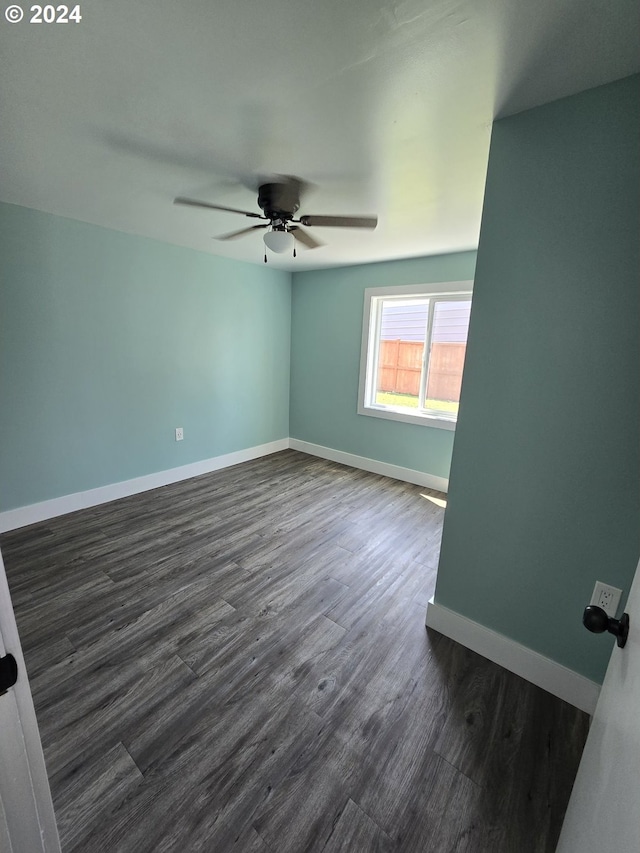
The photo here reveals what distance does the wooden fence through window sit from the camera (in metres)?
3.47

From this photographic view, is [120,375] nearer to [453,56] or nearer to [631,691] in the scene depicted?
[453,56]

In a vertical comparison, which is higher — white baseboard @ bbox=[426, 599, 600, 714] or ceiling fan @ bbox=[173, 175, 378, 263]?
ceiling fan @ bbox=[173, 175, 378, 263]

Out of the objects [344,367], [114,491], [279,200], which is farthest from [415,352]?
[114,491]

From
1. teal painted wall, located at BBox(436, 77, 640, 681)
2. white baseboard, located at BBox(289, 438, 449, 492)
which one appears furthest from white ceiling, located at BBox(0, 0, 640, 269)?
white baseboard, located at BBox(289, 438, 449, 492)

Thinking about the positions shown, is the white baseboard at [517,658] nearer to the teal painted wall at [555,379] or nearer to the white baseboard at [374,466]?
the teal painted wall at [555,379]

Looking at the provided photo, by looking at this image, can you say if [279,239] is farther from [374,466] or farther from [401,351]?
[374,466]

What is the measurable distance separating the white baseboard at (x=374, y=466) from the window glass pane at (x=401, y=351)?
0.71 metres

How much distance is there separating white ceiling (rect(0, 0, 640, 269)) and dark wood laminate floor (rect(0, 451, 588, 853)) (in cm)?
229

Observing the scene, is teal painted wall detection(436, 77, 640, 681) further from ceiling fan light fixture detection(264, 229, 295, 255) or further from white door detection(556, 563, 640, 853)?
ceiling fan light fixture detection(264, 229, 295, 255)

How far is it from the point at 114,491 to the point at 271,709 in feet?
8.21

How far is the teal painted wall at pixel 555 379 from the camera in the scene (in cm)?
120

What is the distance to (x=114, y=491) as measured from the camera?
315 centimetres

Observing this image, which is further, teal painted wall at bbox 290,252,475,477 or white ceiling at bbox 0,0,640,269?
teal painted wall at bbox 290,252,475,477

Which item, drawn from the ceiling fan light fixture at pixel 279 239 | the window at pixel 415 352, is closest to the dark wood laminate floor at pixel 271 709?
the window at pixel 415 352
